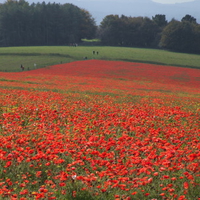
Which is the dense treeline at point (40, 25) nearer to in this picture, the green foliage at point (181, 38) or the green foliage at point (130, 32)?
the green foliage at point (130, 32)

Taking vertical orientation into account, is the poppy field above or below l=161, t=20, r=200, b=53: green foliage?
below

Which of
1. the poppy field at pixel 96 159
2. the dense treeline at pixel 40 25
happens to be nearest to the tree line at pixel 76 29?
the dense treeline at pixel 40 25

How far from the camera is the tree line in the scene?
137375 millimetres

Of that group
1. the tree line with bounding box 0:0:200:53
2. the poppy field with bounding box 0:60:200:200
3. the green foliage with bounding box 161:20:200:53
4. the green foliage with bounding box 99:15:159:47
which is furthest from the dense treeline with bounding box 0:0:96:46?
the poppy field with bounding box 0:60:200:200

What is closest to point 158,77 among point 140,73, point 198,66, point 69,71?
point 140,73

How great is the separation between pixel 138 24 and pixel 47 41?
129ft

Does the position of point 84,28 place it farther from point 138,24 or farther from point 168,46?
point 168,46

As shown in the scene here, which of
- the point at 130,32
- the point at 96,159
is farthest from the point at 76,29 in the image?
the point at 96,159

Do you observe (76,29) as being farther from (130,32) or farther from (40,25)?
(130,32)

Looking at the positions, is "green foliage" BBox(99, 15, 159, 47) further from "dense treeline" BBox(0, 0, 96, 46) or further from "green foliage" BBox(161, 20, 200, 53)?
"green foliage" BBox(161, 20, 200, 53)

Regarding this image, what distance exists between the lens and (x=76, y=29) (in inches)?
5925

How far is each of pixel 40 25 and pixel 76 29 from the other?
51.1ft

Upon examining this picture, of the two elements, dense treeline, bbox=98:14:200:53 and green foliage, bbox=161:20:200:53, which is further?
dense treeline, bbox=98:14:200:53

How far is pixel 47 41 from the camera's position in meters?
147
